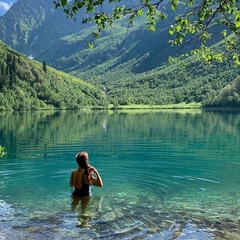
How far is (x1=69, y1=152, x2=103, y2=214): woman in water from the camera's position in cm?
1728

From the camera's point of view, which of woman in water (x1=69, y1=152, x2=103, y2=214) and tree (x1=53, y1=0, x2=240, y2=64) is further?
woman in water (x1=69, y1=152, x2=103, y2=214)

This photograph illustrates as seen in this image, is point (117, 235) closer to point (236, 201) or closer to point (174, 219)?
point (174, 219)

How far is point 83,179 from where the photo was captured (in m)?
18.0

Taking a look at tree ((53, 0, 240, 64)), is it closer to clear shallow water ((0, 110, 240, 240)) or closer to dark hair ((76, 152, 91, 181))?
dark hair ((76, 152, 91, 181))

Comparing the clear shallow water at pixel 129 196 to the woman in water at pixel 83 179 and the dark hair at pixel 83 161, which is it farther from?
the dark hair at pixel 83 161

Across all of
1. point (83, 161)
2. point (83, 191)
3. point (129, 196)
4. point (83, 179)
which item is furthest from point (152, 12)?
point (129, 196)

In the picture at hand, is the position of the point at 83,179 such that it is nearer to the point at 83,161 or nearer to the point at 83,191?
the point at 83,191

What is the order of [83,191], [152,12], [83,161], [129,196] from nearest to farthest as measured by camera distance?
[152,12]
[83,161]
[83,191]
[129,196]

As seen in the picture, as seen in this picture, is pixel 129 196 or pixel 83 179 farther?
pixel 129 196

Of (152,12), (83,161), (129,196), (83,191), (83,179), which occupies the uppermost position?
(152,12)

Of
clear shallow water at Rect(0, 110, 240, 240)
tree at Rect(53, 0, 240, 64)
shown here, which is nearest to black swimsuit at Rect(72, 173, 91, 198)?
clear shallow water at Rect(0, 110, 240, 240)

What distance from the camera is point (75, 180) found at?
18.3 meters

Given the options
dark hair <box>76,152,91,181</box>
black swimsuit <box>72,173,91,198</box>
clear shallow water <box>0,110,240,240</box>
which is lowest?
clear shallow water <box>0,110,240,240</box>

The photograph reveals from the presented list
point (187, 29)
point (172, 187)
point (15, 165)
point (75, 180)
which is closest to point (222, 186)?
point (172, 187)
